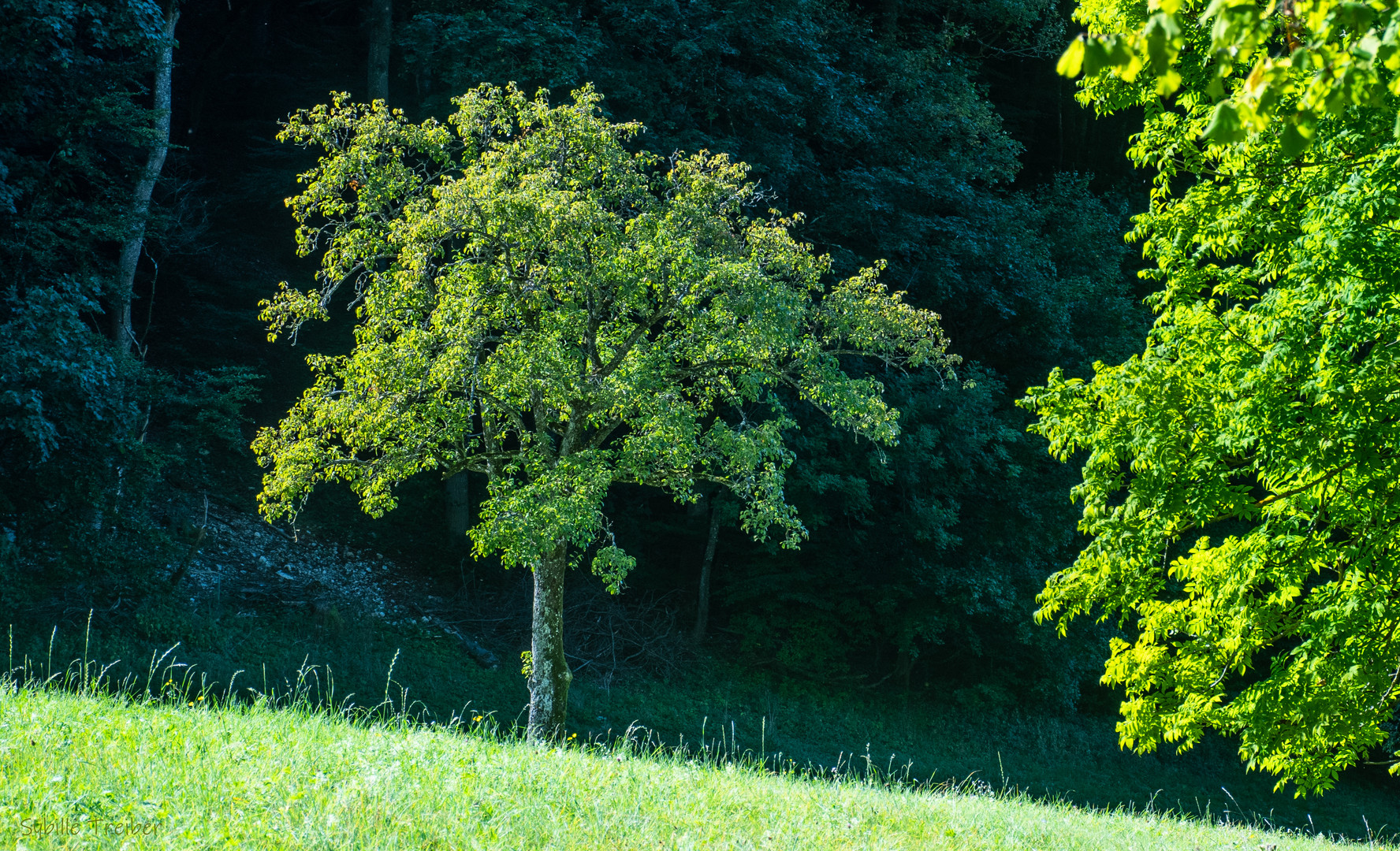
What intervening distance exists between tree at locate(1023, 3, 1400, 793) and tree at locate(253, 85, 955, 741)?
154 inches

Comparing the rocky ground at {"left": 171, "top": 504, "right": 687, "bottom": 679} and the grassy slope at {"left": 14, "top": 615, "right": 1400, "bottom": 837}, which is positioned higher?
the rocky ground at {"left": 171, "top": 504, "right": 687, "bottom": 679}

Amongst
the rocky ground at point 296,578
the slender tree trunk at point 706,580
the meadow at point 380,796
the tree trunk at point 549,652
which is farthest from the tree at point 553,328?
the slender tree trunk at point 706,580

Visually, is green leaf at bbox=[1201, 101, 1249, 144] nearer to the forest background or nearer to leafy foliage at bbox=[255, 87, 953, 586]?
leafy foliage at bbox=[255, 87, 953, 586]

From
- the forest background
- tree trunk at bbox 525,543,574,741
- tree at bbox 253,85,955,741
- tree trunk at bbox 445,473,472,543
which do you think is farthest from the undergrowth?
tree trunk at bbox 445,473,472,543

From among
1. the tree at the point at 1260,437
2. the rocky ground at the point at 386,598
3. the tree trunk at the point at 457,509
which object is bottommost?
the rocky ground at the point at 386,598

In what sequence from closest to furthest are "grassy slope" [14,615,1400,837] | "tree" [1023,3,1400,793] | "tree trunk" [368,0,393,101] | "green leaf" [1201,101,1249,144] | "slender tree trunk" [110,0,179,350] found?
"green leaf" [1201,101,1249,144] → "tree" [1023,3,1400,793] → "grassy slope" [14,615,1400,837] → "slender tree trunk" [110,0,179,350] → "tree trunk" [368,0,393,101]

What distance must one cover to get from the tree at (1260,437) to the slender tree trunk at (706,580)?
12364 millimetres

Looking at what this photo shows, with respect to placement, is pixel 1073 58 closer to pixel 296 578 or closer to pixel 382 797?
pixel 382 797

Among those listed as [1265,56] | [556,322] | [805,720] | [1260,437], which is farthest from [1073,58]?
[805,720]

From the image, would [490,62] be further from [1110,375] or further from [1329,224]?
[1329,224]

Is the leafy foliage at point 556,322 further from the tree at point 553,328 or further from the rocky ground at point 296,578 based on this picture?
the rocky ground at point 296,578

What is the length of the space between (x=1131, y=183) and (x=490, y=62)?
21.1 m

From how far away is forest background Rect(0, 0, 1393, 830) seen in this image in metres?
14.6

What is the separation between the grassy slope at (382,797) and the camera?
3.73m
